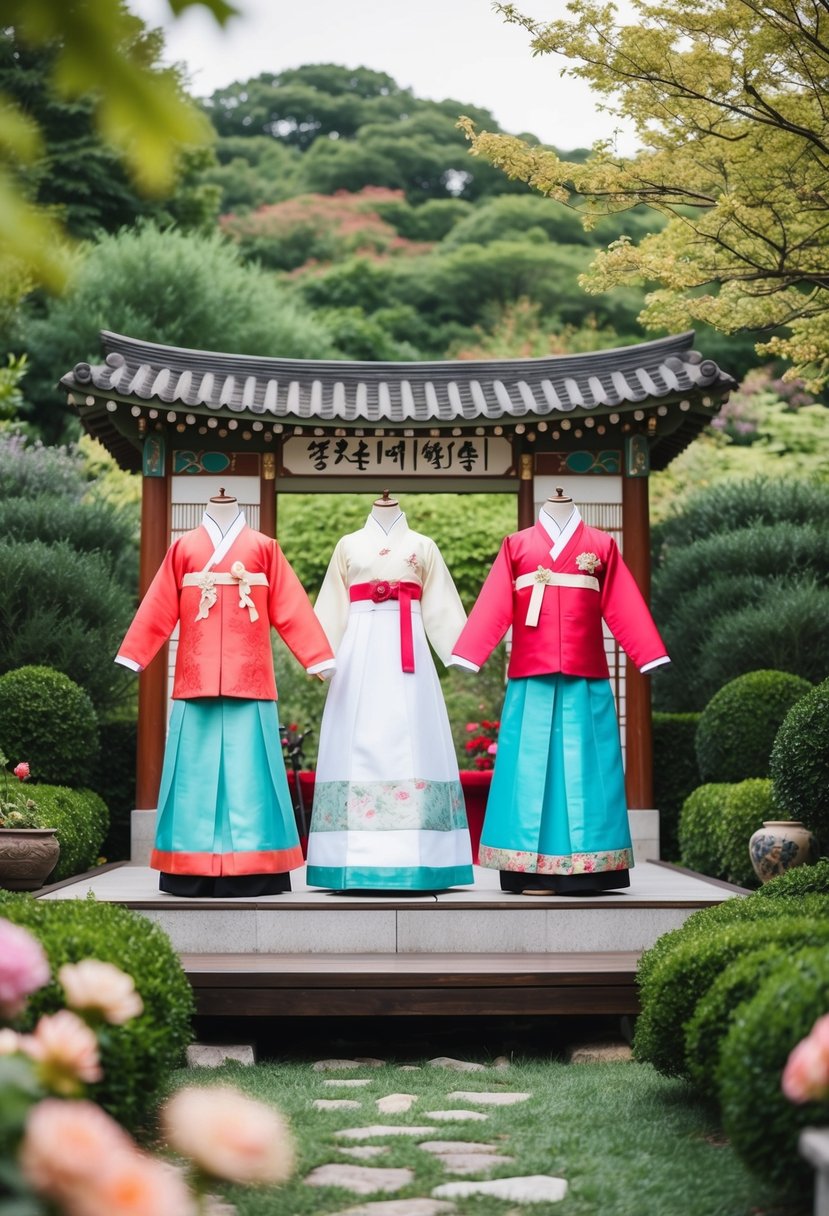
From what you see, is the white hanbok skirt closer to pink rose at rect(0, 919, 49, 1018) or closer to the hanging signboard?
the hanging signboard

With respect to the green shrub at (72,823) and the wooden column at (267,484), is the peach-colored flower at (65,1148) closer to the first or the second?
the green shrub at (72,823)

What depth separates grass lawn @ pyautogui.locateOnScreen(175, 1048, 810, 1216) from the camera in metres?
3.02

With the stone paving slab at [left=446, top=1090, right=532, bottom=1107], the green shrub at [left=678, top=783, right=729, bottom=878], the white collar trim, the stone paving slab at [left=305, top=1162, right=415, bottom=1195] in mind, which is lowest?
the stone paving slab at [left=446, top=1090, right=532, bottom=1107]

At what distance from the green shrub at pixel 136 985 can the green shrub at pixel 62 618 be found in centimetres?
528

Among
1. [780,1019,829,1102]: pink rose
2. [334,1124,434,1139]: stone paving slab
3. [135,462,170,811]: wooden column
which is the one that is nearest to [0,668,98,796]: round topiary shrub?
[135,462,170,811]: wooden column

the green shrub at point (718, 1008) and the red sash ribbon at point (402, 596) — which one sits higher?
the red sash ribbon at point (402, 596)

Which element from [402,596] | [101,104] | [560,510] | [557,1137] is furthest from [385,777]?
[101,104]

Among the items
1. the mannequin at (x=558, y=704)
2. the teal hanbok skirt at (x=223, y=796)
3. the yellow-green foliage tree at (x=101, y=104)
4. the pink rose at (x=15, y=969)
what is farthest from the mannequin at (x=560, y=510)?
the yellow-green foliage tree at (x=101, y=104)

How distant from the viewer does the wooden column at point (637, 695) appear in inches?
343

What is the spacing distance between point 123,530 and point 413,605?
542cm

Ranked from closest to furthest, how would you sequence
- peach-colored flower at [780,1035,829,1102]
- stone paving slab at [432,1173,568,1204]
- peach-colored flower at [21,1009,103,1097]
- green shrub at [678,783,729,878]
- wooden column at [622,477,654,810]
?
peach-colored flower at [21,1009,103,1097] → peach-colored flower at [780,1035,829,1102] → stone paving slab at [432,1173,568,1204] → green shrub at [678,783,729,878] → wooden column at [622,477,654,810]

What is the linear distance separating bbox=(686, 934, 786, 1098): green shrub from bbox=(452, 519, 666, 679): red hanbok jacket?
2.79 metres

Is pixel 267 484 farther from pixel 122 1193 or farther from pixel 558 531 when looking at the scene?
pixel 122 1193

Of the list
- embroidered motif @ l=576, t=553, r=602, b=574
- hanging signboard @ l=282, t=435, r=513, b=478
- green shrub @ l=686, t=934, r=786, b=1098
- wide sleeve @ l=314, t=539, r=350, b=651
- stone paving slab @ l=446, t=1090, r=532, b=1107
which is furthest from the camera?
hanging signboard @ l=282, t=435, r=513, b=478
